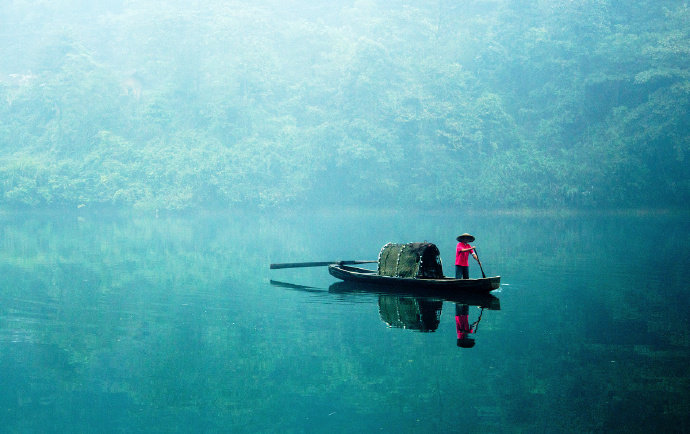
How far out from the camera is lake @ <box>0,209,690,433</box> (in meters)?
6.37

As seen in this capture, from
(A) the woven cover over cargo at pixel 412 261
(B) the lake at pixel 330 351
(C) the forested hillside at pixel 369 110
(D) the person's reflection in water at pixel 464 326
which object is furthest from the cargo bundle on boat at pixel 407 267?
(C) the forested hillside at pixel 369 110

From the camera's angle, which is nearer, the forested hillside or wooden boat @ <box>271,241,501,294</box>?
wooden boat @ <box>271,241,501,294</box>

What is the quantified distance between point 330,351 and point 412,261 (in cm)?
459

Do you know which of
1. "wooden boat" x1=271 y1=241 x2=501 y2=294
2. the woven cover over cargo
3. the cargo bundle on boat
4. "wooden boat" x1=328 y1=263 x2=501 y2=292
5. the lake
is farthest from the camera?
the woven cover over cargo

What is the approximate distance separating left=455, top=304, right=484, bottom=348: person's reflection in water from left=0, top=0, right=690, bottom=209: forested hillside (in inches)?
1131

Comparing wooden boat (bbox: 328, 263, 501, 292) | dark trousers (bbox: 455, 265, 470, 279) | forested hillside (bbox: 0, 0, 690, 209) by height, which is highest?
forested hillside (bbox: 0, 0, 690, 209)

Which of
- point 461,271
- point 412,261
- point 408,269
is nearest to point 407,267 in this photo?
point 408,269

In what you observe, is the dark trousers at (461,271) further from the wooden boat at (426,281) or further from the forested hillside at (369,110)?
the forested hillside at (369,110)

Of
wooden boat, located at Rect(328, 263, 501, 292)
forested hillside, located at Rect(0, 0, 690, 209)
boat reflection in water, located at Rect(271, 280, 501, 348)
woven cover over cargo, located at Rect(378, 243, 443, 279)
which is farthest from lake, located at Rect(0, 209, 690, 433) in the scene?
forested hillside, located at Rect(0, 0, 690, 209)

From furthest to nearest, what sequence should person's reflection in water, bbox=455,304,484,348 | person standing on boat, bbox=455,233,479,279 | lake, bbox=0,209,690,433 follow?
1. person standing on boat, bbox=455,233,479,279
2. person's reflection in water, bbox=455,304,484,348
3. lake, bbox=0,209,690,433

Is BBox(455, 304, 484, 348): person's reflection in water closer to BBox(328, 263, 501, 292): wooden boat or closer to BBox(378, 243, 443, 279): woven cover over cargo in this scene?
BBox(328, 263, 501, 292): wooden boat

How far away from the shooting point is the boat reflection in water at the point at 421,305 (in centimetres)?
957

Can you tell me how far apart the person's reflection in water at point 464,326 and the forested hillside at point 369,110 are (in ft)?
94.2

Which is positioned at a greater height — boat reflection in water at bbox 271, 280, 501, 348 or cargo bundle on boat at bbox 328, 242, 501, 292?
cargo bundle on boat at bbox 328, 242, 501, 292
